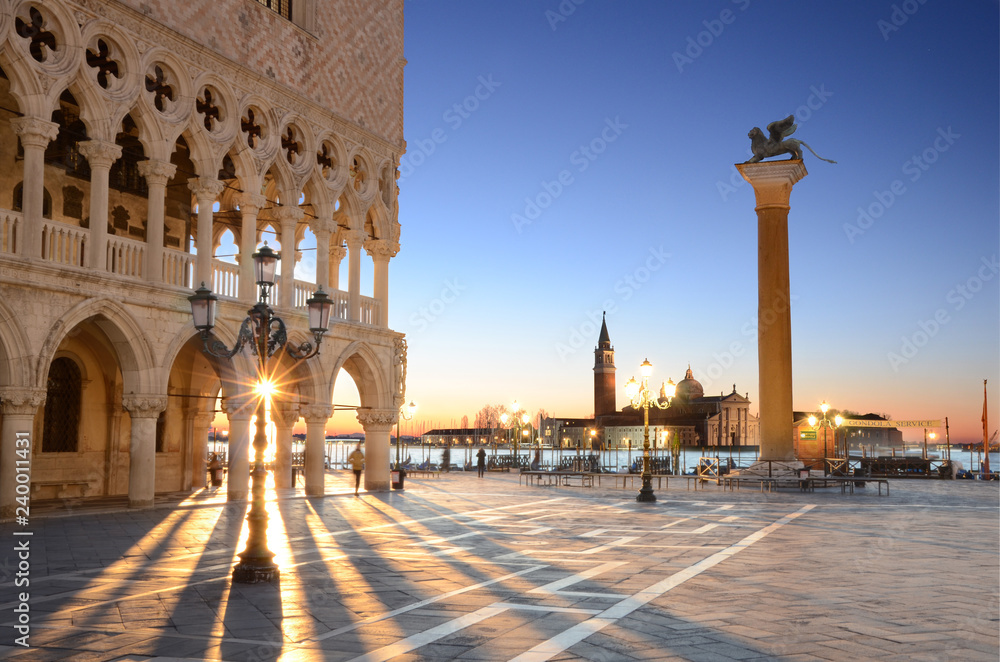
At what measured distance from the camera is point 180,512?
17766 mm

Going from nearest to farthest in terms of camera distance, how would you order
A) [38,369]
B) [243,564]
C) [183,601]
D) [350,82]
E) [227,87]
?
[183,601]
[243,564]
[38,369]
[227,87]
[350,82]

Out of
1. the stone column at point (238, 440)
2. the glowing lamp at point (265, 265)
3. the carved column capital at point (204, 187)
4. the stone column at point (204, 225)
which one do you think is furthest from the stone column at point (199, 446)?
the glowing lamp at point (265, 265)

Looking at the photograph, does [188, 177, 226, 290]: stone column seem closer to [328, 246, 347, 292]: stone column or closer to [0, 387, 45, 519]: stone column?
[0, 387, 45, 519]: stone column

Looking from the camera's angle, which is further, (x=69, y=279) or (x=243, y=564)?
(x=69, y=279)

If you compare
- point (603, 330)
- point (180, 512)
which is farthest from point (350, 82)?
point (603, 330)

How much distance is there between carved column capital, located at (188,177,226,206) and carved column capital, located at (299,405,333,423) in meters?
5.81

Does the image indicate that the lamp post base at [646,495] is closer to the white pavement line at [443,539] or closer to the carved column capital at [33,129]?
the white pavement line at [443,539]

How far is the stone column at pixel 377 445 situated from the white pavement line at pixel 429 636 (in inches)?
663

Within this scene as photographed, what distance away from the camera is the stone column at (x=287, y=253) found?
21672 millimetres

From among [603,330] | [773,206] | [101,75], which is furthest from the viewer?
[603,330]

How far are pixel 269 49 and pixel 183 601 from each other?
15922 millimetres

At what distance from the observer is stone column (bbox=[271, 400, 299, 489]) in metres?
24.2

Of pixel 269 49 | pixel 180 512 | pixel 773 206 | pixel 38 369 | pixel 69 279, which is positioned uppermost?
pixel 269 49

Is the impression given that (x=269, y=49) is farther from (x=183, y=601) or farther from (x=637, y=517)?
(x=183, y=601)
